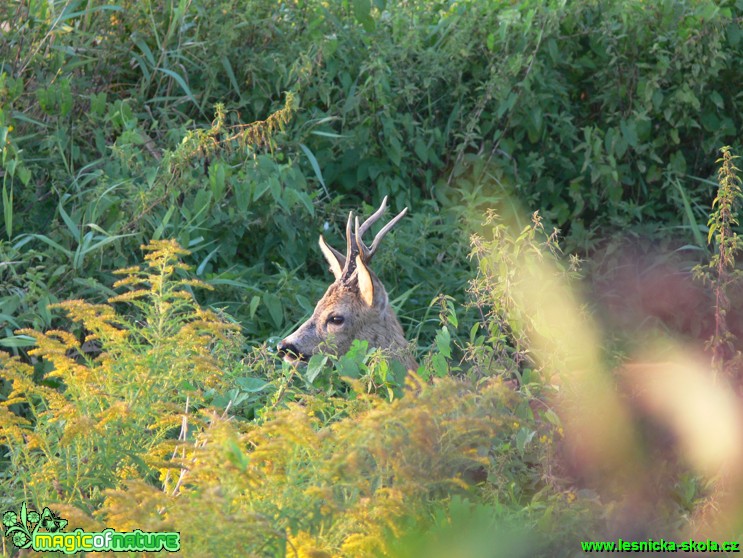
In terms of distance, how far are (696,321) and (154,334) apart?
4090 millimetres

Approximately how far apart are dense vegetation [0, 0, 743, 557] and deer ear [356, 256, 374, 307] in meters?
0.38

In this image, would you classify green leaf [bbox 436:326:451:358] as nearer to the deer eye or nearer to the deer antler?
the deer antler

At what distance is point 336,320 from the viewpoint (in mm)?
5855

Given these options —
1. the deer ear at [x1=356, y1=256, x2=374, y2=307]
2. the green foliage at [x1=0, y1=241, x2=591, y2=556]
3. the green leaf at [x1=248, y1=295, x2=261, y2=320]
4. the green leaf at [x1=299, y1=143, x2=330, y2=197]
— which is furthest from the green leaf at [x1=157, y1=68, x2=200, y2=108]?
the green foliage at [x1=0, y1=241, x2=591, y2=556]

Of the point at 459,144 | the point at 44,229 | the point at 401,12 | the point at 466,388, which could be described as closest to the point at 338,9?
the point at 401,12

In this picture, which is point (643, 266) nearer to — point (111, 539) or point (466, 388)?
point (466, 388)

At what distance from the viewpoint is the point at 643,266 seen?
7.43 metres

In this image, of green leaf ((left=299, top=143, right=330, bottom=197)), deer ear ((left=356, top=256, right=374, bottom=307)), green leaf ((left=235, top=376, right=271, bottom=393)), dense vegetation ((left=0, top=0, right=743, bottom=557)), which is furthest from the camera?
green leaf ((left=299, top=143, right=330, bottom=197))

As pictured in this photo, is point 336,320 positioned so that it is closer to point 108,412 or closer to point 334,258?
point 334,258

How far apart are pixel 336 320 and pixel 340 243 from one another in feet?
3.97

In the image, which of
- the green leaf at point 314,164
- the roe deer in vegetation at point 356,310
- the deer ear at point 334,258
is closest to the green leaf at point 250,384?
the roe deer in vegetation at point 356,310

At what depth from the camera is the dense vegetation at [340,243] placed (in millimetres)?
3332

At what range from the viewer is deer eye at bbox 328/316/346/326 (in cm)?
584

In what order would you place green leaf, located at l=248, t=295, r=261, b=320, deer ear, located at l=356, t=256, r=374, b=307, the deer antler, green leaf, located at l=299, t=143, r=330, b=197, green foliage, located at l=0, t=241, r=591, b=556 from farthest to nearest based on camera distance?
1. green leaf, located at l=299, t=143, r=330, b=197
2. green leaf, located at l=248, t=295, r=261, b=320
3. deer ear, located at l=356, t=256, r=374, b=307
4. the deer antler
5. green foliage, located at l=0, t=241, r=591, b=556
